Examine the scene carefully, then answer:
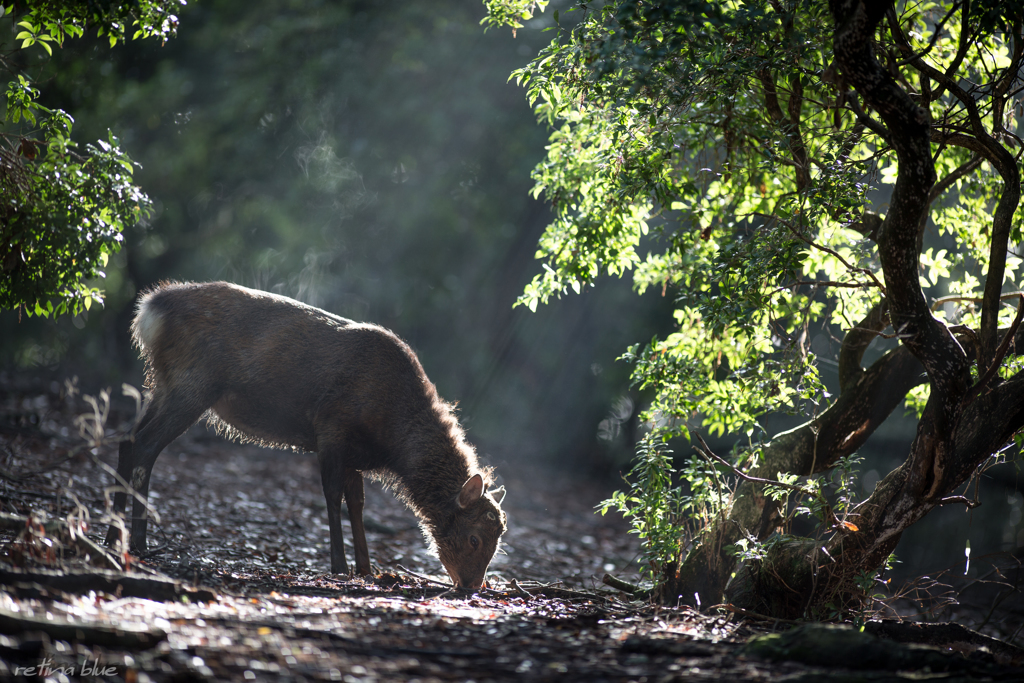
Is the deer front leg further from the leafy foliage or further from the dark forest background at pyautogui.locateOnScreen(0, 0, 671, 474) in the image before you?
the dark forest background at pyautogui.locateOnScreen(0, 0, 671, 474)

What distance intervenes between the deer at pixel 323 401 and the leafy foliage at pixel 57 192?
843 mm

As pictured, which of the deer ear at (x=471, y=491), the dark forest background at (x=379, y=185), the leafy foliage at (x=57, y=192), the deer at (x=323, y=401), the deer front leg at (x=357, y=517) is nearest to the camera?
the leafy foliage at (x=57, y=192)

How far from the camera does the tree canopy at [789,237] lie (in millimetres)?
4895

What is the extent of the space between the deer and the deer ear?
0.04ft

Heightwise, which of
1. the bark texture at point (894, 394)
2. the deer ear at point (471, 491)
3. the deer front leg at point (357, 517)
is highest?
the bark texture at point (894, 394)

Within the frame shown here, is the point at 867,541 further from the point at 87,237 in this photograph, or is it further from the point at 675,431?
the point at 87,237

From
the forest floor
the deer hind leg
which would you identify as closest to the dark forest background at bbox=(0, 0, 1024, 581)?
the deer hind leg

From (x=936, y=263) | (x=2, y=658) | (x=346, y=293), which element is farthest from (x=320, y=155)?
(x=2, y=658)

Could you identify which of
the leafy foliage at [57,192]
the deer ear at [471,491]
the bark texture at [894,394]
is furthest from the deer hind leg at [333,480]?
the bark texture at [894,394]

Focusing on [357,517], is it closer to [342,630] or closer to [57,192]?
[342,630]

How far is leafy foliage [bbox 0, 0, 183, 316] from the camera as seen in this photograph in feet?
19.3

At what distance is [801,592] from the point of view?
5680 millimetres

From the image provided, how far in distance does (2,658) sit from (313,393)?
4.38 metres

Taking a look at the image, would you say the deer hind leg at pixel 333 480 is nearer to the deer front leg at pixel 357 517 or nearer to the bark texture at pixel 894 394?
the deer front leg at pixel 357 517
